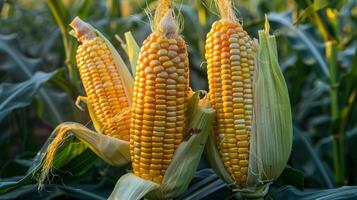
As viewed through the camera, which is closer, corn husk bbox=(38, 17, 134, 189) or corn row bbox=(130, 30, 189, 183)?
corn row bbox=(130, 30, 189, 183)

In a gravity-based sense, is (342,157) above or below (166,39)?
below

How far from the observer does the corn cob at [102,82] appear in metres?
2.16

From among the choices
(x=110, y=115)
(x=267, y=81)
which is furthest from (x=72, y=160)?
(x=267, y=81)

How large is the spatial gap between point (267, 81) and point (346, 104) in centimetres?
163

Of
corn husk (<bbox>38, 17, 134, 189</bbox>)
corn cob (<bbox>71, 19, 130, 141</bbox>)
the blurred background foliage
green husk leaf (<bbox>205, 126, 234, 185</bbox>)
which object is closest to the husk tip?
corn cob (<bbox>71, 19, 130, 141</bbox>)

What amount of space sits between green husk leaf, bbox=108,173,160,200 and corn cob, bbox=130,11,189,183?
40 mm

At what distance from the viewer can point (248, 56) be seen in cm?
198

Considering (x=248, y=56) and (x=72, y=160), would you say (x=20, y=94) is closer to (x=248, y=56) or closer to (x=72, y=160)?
(x=72, y=160)

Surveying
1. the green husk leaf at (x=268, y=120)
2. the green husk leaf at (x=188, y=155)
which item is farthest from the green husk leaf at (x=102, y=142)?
the green husk leaf at (x=268, y=120)

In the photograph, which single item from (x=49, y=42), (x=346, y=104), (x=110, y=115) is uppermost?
(x=49, y=42)

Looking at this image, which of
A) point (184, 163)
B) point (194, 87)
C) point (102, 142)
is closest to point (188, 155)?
point (184, 163)

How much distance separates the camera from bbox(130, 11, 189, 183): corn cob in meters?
1.88

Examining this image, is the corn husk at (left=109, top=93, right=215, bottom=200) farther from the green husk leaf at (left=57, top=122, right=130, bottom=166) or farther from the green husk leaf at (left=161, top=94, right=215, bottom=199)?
the green husk leaf at (left=57, top=122, right=130, bottom=166)

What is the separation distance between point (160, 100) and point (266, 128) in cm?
39
